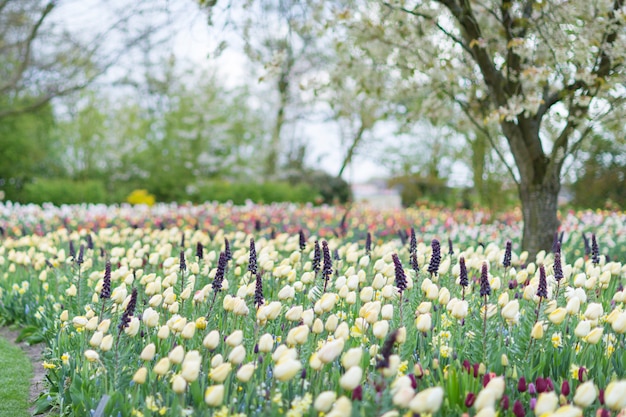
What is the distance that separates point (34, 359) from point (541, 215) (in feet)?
18.1

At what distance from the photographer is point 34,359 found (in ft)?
16.6

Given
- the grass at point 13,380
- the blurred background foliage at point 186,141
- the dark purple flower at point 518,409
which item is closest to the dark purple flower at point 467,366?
the dark purple flower at point 518,409

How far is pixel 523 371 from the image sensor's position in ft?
10.1

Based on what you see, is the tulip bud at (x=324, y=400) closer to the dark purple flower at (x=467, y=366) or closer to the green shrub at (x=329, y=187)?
the dark purple flower at (x=467, y=366)

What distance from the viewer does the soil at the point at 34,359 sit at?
429 cm

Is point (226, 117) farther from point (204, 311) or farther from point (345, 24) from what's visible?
point (204, 311)

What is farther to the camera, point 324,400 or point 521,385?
point 521,385

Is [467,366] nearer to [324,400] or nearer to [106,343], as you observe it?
[324,400]

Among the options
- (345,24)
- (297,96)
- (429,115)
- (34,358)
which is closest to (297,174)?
(297,96)

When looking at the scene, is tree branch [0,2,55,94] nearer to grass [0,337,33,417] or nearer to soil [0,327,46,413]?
soil [0,327,46,413]

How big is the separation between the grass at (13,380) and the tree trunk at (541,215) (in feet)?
17.6

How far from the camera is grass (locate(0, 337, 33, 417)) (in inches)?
154

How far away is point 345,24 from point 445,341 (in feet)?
14.8

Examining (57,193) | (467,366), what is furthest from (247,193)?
(467,366)
